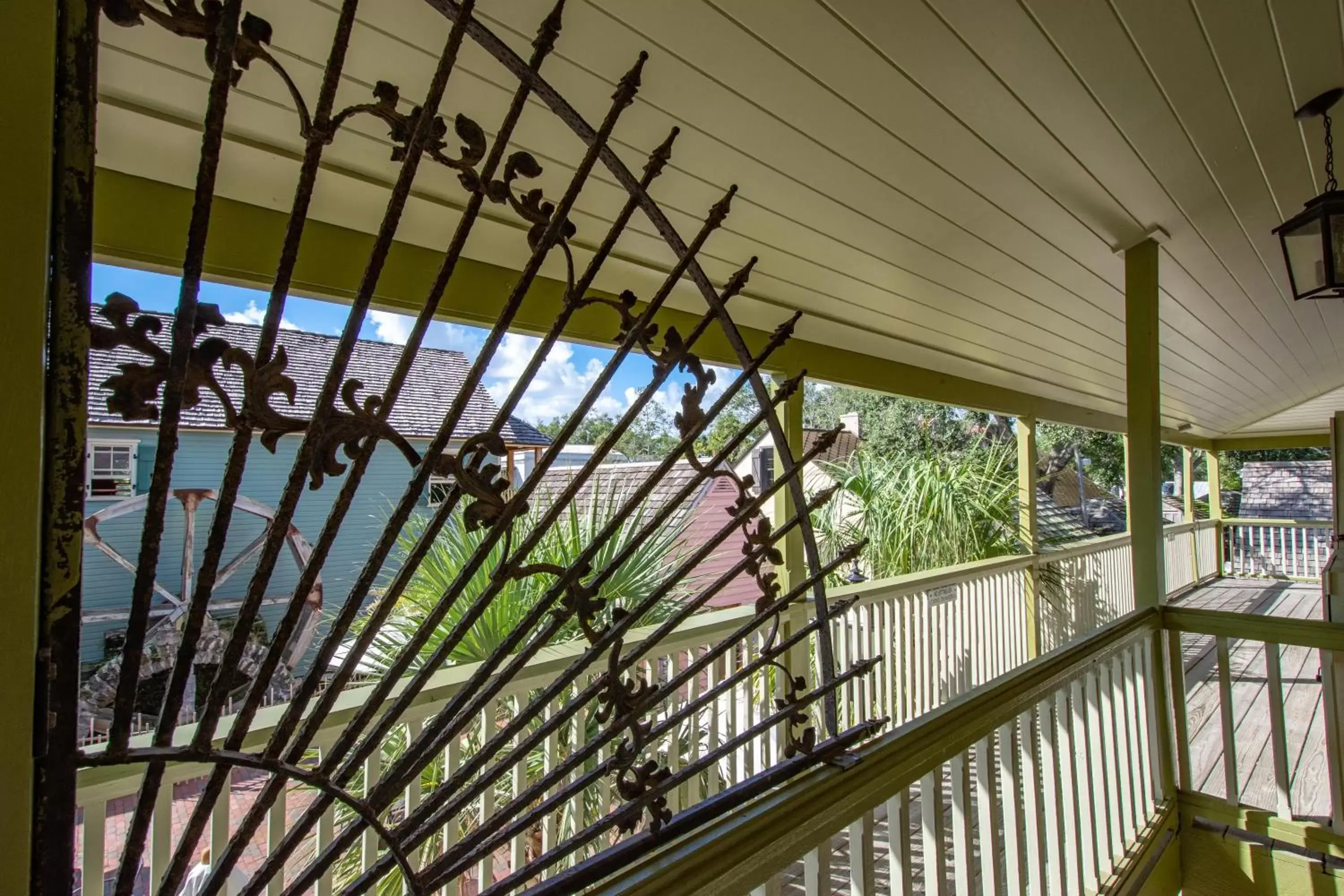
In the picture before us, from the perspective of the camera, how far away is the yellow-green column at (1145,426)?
2.47 meters

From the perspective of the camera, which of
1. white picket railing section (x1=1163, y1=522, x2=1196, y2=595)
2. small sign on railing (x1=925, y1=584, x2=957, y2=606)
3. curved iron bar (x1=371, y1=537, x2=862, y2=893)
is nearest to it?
curved iron bar (x1=371, y1=537, x2=862, y2=893)

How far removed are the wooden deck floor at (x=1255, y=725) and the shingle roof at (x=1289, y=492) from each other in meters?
6.43

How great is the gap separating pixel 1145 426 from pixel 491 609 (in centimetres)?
251

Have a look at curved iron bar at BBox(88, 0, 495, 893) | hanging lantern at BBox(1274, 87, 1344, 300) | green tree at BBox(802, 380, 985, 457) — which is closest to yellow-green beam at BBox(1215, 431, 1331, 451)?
green tree at BBox(802, 380, 985, 457)

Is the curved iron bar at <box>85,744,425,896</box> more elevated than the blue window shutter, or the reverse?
the blue window shutter

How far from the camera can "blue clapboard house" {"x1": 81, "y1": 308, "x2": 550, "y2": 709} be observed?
2.51m

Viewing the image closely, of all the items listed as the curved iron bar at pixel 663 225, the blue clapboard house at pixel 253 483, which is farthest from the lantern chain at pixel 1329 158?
the blue clapboard house at pixel 253 483

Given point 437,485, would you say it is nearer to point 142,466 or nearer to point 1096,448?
point 142,466

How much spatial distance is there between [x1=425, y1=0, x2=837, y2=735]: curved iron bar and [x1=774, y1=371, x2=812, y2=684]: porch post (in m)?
1.59

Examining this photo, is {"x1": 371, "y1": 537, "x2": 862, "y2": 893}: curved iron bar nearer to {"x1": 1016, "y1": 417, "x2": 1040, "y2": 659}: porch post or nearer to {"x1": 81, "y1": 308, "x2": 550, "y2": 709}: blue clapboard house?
{"x1": 81, "y1": 308, "x2": 550, "y2": 709}: blue clapboard house

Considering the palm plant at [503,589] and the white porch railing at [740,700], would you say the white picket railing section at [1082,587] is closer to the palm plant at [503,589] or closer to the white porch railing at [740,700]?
the white porch railing at [740,700]

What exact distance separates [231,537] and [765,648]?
187 inches

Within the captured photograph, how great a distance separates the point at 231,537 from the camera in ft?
15.2

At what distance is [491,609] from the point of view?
219 centimetres
